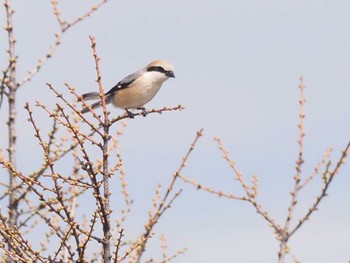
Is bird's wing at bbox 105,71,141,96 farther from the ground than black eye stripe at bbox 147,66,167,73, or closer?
closer

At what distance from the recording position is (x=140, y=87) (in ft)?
30.2

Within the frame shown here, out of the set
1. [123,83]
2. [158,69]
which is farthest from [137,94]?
[158,69]

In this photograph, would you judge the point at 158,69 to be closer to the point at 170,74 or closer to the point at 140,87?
the point at 170,74

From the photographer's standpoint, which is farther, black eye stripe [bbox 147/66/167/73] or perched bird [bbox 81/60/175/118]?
black eye stripe [bbox 147/66/167/73]

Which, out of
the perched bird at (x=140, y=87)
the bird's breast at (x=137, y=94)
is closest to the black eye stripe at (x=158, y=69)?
the perched bird at (x=140, y=87)

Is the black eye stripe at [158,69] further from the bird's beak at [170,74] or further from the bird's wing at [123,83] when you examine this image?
the bird's wing at [123,83]

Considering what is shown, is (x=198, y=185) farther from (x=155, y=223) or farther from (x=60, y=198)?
(x=60, y=198)

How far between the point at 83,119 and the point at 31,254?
1.01 metres

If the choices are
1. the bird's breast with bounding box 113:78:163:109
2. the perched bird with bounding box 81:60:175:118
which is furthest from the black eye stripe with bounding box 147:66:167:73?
the bird's breast with bounding box 113:78:163:109

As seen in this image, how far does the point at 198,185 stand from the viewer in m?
6.15

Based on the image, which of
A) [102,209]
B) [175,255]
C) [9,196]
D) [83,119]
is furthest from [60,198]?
[9,196]

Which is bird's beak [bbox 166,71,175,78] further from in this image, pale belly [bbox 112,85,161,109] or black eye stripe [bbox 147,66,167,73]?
pale belly [bbox 112,85,161,109]

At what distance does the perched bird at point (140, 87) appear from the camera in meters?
9.12

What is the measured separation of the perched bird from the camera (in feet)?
29.9
